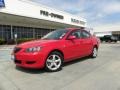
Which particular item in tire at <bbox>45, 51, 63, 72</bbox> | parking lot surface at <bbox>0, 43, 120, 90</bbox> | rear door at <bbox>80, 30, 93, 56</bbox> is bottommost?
parking lot surface at <bbox>0, 43, 120, 90</bbox>

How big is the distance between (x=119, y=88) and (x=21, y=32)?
29.9 m

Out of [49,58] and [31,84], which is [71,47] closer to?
[49,58]

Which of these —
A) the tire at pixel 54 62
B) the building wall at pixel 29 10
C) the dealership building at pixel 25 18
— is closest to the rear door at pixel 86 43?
the tire at pixel 54 62

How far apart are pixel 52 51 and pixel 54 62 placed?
1.33ft

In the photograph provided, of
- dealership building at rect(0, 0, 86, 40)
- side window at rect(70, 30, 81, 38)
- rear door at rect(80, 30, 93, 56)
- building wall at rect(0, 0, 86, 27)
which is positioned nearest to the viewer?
side window at rect(70, 30, 81, 38)

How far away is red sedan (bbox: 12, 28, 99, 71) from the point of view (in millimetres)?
6191

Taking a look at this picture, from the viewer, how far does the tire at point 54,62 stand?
6457mm

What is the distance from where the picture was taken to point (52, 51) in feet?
21.5

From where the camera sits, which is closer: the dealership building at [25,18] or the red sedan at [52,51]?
the red sedan at [52,51]

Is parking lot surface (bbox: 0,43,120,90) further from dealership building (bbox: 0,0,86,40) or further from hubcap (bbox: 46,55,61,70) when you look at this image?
dealership building (bbox: 0,0,86,40)

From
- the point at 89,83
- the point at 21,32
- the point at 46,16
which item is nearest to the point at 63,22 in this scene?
the point at 46,16

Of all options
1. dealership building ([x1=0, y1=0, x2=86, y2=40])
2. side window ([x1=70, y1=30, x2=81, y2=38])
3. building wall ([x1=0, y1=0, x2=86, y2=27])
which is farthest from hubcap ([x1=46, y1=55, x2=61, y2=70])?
building wall ([x1=0, y1=0, x2=86, y2=27])

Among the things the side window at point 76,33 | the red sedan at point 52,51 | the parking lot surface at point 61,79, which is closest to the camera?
the parking lot surface at point 61,79

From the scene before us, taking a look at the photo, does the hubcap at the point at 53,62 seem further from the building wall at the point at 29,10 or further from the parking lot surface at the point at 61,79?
the building wall at the point at 29,10
